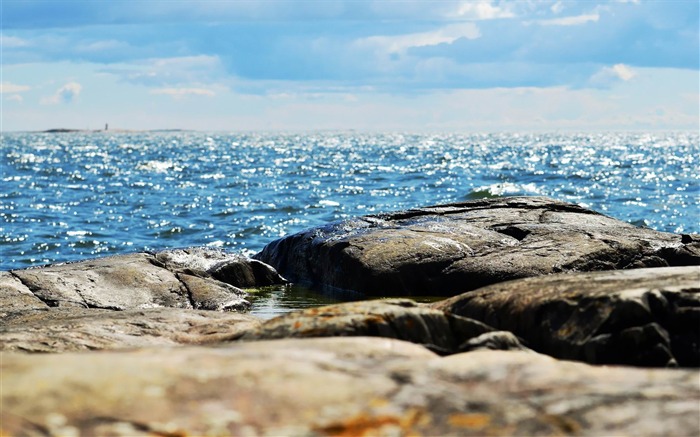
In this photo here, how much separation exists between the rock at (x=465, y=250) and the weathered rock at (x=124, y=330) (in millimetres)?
4643

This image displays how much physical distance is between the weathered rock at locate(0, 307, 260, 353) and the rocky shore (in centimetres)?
3

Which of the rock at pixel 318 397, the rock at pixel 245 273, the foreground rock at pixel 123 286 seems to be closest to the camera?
the rock at pixel 318 397

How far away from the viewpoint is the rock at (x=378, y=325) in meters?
5.57

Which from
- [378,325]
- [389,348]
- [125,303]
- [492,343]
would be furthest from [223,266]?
[389,348]

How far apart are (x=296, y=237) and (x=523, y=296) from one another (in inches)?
335

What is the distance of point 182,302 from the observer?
37.8 ft

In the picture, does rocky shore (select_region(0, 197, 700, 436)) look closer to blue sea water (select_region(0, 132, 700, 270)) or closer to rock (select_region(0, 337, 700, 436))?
rock (select_region(0, 337, 700, 436))

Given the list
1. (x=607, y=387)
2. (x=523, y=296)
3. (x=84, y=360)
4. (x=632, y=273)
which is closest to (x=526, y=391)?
Answer: (x=607, y=387)

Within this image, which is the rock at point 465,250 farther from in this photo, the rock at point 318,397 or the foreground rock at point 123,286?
the rock at point 318,397

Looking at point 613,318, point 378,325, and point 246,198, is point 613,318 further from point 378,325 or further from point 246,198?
point 246,198

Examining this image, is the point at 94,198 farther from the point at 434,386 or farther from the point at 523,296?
the point at 434,386

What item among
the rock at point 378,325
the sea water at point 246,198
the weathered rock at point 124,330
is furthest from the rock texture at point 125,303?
the sea water at point 246,198

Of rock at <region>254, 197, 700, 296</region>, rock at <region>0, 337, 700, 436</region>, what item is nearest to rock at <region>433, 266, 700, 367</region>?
rock at <region>0, 337, 700, 436</region>

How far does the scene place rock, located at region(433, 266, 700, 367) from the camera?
19.7ft
